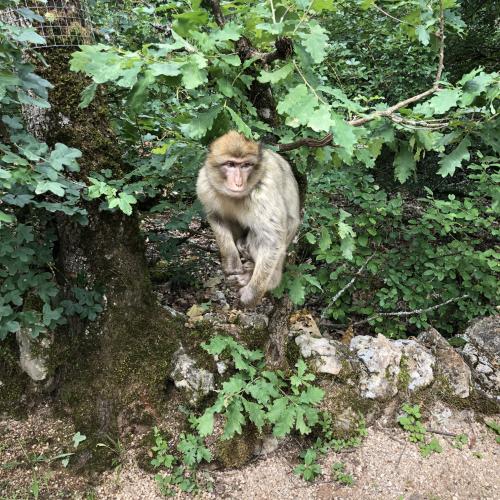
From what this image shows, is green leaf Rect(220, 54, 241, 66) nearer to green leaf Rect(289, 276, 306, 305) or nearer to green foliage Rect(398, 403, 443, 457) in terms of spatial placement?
green leaf Rect(289, 276, 306, 305)

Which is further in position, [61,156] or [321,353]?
[321,353]

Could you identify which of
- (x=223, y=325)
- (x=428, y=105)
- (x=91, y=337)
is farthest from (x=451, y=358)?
(x=91, y=337)

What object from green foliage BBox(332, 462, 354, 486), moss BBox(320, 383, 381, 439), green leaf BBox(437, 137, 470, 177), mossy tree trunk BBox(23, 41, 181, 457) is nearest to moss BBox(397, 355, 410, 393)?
moss BBox(320, 383, 381, 439)

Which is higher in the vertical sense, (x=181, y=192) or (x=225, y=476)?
(x=181, y=192)

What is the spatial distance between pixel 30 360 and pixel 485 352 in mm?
3911

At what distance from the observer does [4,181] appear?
1.91 m

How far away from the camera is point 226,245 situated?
2.93 metres

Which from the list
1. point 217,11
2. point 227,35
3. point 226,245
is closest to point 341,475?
point 226,245

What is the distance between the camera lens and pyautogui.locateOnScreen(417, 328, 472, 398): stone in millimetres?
3631

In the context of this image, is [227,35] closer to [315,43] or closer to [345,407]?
[315,43]

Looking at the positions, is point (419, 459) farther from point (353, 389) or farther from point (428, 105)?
point (428, 105)

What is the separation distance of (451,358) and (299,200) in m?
2.10

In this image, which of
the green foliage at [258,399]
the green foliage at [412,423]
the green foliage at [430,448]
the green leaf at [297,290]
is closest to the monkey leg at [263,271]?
the green leaf at [297,290]

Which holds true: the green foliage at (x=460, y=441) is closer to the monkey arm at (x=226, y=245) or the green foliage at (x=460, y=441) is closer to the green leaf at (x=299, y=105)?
the monkey arm at (x=226, y=245)
